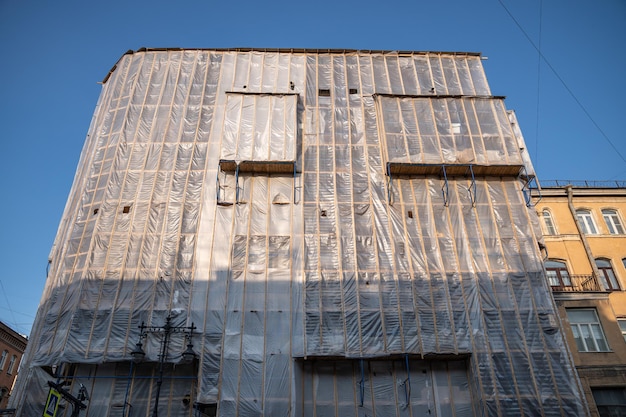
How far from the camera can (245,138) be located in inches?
871

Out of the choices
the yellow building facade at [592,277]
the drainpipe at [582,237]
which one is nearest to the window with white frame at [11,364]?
the yellow building facade at [592,277]

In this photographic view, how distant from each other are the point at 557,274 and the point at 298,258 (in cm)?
1409

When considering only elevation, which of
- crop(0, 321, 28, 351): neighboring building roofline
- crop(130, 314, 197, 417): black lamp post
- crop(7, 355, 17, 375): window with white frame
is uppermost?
crop(0, 321, 28, 351): neighboring building roofline

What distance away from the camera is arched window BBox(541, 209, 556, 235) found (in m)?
25.4

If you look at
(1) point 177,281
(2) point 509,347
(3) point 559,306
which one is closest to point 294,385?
(1) point 177,281

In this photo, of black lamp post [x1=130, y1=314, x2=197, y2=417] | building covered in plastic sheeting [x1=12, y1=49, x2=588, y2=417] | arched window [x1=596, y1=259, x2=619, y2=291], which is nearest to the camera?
black lamp post [x1=130, y1=314, x2=197, y2=417]

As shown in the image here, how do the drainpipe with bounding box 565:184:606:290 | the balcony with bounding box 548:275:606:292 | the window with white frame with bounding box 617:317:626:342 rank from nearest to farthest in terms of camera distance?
the window with white frame with bounding box 617:317:626:342, the balcony with bounding box 548:275:606:292, the drainpipe with bounding box 565:184:606:290

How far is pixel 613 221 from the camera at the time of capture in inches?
1030

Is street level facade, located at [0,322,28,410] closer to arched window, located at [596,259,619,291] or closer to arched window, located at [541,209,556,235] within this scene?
arched window, located at [541,209,556,235]

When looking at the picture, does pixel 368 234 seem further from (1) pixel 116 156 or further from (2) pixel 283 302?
(1) pixel 116 156

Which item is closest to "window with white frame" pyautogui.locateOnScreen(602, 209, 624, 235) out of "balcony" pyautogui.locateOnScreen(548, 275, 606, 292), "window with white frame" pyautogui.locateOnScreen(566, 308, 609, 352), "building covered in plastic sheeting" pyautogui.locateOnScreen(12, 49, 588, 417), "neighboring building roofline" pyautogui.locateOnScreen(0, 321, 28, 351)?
"balcony" pyautogui.locateOnScreen(548, 275, 606, 292)

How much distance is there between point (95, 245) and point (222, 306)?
6288mm

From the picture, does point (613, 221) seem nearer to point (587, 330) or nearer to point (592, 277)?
point (592, 277)

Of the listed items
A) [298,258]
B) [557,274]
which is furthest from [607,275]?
[298,258]
